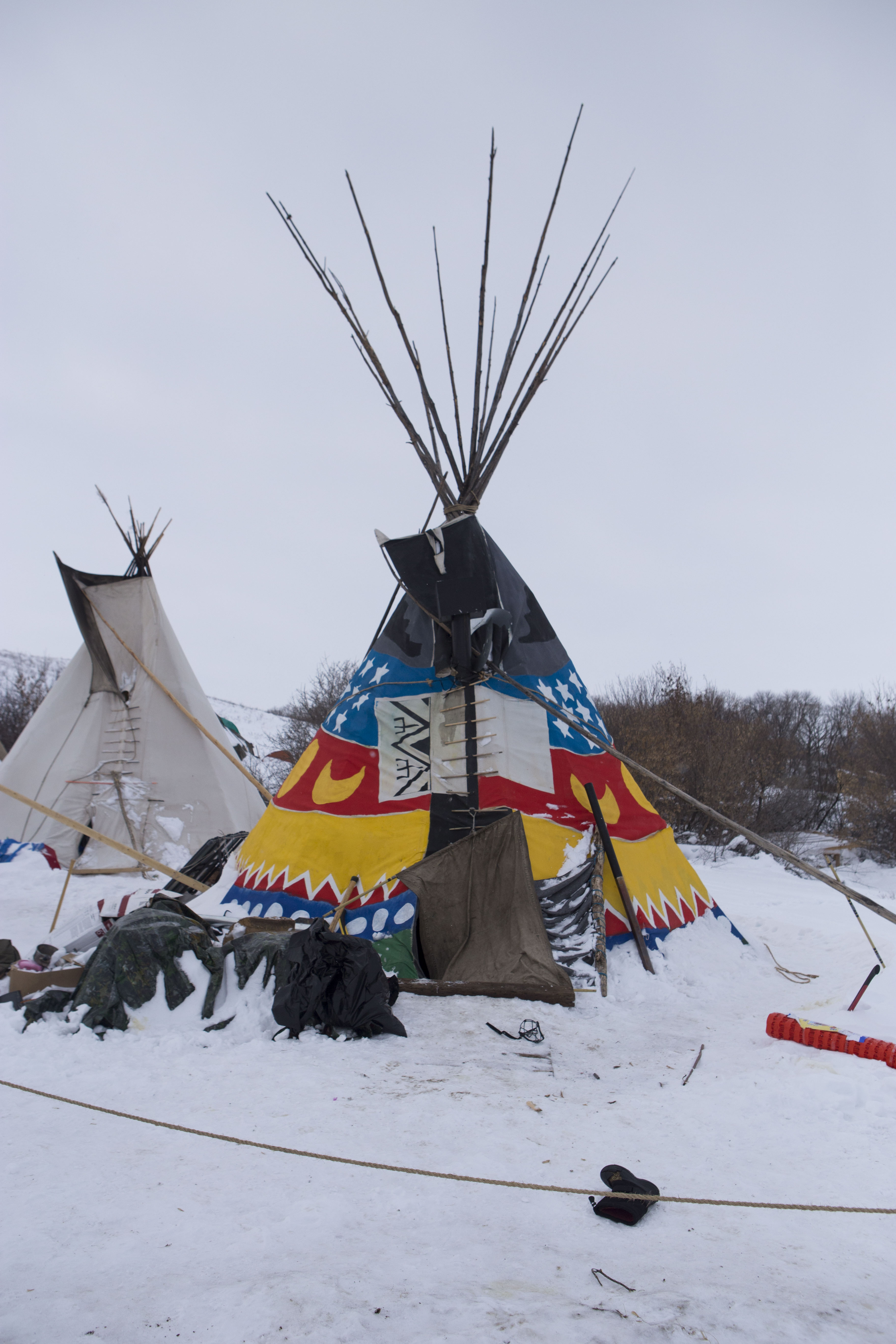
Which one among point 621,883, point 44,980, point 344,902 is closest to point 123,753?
point 344,902

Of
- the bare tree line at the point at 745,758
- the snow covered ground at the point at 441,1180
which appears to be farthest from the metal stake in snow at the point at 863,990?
the bare tree line at the point at 745,758

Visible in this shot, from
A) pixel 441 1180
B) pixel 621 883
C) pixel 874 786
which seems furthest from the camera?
pixel 874 786

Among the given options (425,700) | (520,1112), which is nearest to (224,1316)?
(520,1112)

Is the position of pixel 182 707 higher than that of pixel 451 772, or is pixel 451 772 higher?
pixel 182 707

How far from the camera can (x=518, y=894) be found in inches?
190

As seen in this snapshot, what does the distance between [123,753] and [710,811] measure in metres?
7.93

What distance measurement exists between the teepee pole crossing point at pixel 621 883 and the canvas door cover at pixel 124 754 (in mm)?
5723

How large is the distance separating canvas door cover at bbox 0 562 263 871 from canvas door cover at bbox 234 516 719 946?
3569 mm

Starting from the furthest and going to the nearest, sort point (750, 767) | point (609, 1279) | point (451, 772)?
point (750, 767), point (451, 772), point (609, 1279)

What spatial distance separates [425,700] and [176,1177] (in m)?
4.10

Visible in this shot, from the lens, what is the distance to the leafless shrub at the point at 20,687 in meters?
22.5

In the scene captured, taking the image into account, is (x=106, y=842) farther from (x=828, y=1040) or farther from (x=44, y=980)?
(x=828, y=1040)

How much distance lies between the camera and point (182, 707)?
986 centimetres

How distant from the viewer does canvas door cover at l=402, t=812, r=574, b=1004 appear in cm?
471
